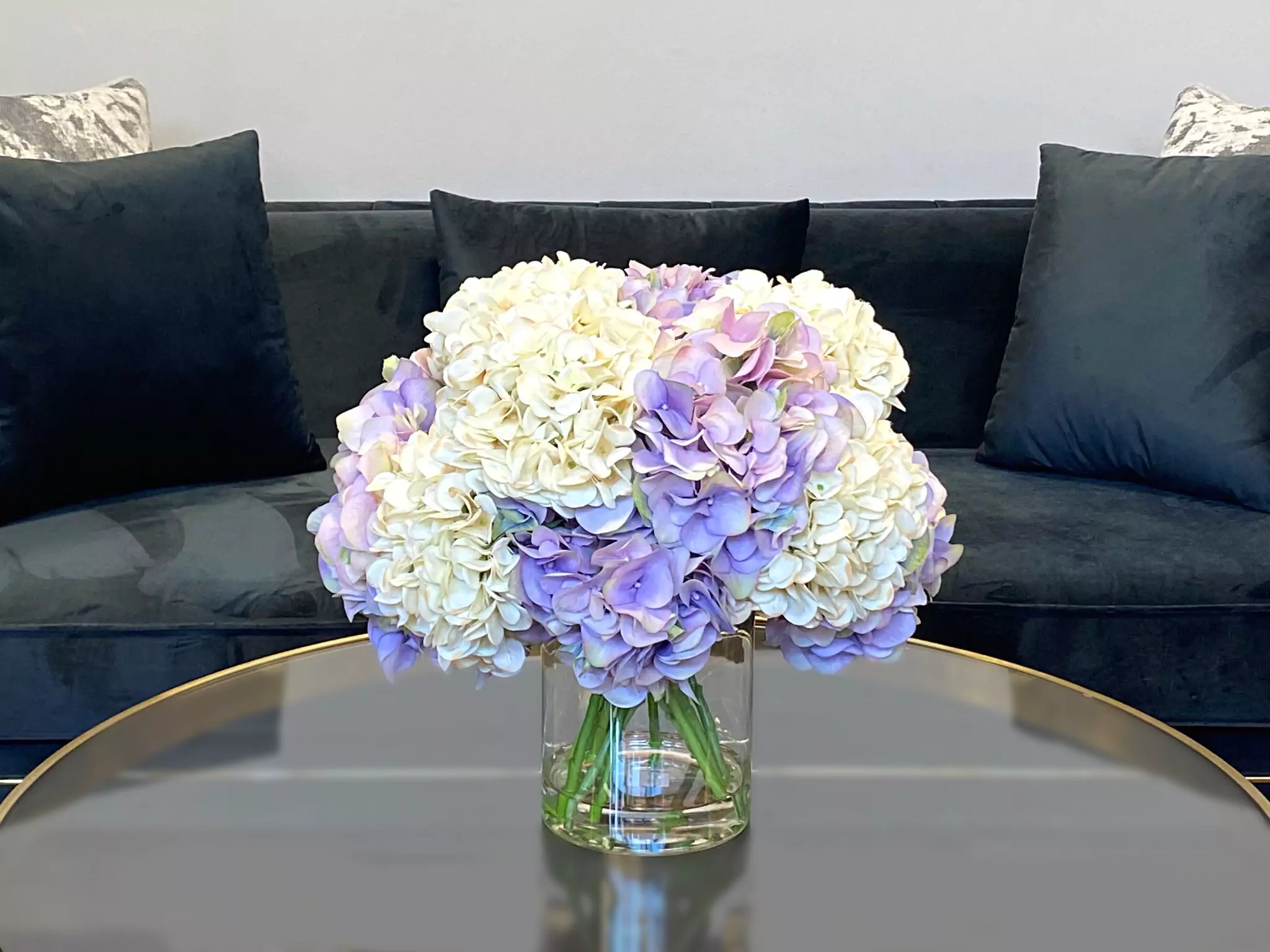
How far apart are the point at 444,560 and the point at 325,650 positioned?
0.55 m

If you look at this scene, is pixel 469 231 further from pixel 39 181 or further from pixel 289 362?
pixel 39 181

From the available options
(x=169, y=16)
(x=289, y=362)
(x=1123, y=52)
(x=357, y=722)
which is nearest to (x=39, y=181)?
(x=289, y=362)

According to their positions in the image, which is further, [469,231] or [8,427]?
[469,231]

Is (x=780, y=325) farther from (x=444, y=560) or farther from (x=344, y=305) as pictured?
(x=344, y=305)

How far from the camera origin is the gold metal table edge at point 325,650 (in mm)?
995

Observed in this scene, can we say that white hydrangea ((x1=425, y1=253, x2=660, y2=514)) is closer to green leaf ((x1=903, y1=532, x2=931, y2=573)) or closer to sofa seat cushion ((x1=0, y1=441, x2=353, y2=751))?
green leaf ((x1=903, y1=532, x2=931, y2=573))

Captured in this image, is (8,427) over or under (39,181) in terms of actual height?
under

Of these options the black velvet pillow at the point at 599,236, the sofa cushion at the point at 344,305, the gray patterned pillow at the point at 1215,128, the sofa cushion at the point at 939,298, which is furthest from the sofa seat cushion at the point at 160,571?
the gray patterned pillow at the point at 1215,128

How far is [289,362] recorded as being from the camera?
6.26ft

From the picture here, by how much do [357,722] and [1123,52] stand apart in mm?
1979

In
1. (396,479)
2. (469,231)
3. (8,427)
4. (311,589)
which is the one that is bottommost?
(311,589)

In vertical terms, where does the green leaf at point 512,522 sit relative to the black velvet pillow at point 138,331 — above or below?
above

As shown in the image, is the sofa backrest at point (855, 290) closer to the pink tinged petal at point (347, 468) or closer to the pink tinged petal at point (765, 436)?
the pink tinged petal at point (347, 468)

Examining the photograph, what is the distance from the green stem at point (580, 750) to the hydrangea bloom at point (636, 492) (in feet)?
0.23
